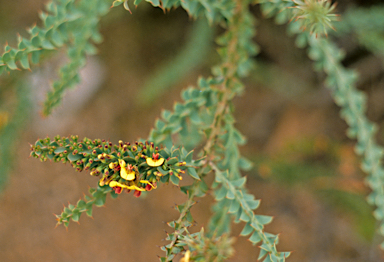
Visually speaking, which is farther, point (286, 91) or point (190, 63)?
point (286, 91)

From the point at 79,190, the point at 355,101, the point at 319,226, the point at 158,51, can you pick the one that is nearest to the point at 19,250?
the point at 79,190

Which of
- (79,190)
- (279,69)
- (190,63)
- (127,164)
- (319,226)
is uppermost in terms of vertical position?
(279,69)

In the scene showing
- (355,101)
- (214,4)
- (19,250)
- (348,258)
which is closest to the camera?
(214,4)

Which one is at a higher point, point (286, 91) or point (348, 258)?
point (286, 91)

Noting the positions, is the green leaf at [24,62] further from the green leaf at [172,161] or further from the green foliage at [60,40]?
the green leaf at [172,161]

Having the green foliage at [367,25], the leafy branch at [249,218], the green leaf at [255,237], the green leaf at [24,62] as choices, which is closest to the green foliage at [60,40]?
the green leaf at [24,62]

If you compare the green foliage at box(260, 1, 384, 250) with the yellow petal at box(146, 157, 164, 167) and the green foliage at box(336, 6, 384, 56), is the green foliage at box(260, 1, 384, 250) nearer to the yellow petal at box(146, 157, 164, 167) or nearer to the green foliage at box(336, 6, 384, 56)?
the green foliage at box(336, 6, 384, 56)

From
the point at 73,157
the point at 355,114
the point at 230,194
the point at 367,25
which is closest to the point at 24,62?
the point at 73,157

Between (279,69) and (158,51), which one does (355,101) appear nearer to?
(279,69)
